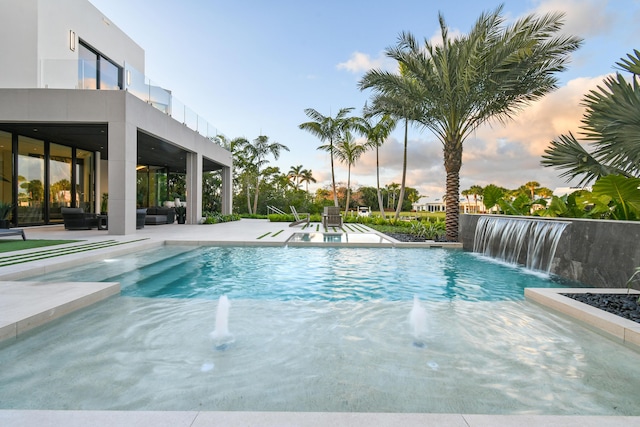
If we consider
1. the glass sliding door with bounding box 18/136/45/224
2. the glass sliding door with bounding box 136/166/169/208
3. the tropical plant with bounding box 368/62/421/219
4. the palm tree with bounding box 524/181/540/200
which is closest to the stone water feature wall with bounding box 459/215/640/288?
the tropical plant with bounding box 368/62/421/219

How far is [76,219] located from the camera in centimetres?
1191

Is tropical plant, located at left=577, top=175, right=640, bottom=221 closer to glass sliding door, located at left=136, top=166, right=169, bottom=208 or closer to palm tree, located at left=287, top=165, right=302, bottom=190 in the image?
glass sliding door, located at left=136, top=166, right=169, bottom=208

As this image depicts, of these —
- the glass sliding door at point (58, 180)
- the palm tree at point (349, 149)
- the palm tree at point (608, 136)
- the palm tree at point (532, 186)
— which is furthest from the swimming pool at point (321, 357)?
the palm tree at point (532, 186)

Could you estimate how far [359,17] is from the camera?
14.0 metres

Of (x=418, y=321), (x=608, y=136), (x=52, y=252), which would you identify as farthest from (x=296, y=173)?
(x=418, y=321)

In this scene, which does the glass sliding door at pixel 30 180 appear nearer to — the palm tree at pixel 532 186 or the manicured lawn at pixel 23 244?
the manicured lawn at pixel 23 244

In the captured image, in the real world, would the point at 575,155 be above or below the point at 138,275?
above

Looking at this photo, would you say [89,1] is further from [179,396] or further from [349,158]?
[179,396]

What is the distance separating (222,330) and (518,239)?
23.4ft

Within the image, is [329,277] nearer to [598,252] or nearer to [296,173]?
[598,252]

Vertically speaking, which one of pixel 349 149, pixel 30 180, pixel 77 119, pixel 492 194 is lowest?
pixel 492 194

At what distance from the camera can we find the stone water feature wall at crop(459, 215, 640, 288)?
4863 millimetres

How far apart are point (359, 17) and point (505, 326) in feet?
46.5

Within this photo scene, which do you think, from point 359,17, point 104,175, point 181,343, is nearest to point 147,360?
point 181,343
